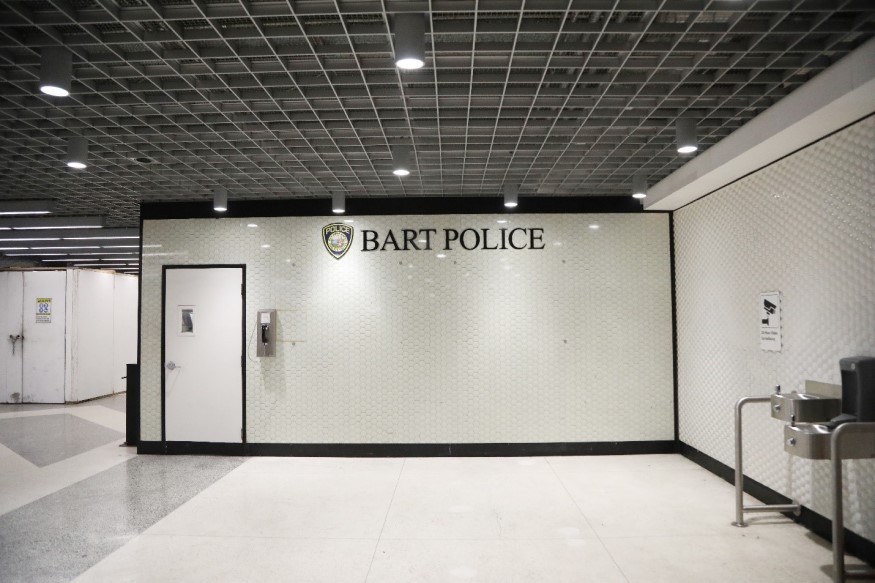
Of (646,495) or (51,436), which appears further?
(51,436)

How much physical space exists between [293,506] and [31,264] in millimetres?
14295

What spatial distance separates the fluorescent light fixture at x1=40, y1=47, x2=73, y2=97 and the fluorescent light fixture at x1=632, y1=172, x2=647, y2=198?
556 centimetres

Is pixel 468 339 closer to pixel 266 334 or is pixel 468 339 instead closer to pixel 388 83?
pixel 266 334

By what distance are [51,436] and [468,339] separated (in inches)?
274

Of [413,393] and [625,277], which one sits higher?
[625,277]

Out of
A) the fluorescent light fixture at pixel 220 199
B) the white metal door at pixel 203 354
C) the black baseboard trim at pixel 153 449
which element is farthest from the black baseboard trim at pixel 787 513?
the black baseboard trim at pixel 153 449

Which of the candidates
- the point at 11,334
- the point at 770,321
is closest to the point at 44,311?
the point at 11,334

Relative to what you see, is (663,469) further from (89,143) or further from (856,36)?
(89,143)

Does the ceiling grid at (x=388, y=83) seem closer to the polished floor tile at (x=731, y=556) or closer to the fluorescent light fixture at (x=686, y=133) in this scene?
the fluorescent light fixture at (x=686, y=133)

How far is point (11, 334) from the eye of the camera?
36.5 feet

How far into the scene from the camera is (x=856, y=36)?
3.01 meters

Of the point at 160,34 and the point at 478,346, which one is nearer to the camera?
the point at 160,34

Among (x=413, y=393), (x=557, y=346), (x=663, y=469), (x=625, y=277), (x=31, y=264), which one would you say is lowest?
(x=663, y=469)

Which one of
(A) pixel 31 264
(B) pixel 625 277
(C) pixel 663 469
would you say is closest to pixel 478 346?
(B) pixel 625 277
